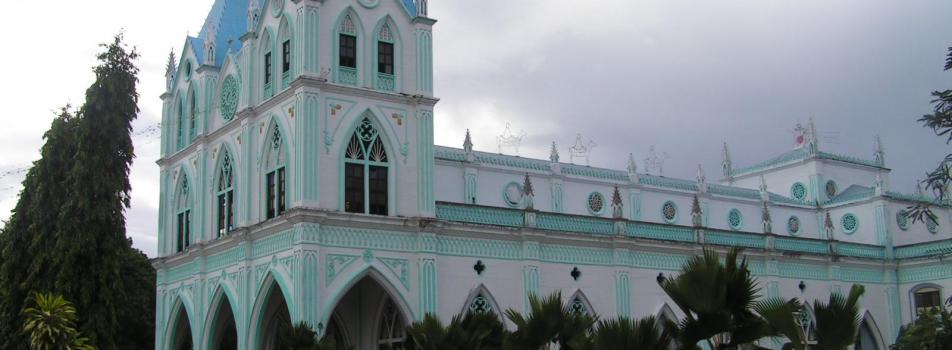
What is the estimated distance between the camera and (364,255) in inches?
1097

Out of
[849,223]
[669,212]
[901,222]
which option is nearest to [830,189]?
[849,223]

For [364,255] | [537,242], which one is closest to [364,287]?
[364,255]

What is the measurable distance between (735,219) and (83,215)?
→ 25.5 meters

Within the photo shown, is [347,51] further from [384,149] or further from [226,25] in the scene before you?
[226,25]

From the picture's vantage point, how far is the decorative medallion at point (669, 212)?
138ft

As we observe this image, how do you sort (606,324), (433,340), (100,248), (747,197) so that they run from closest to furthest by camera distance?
(606,324) → (433,340) → (100,248) → (747,197)

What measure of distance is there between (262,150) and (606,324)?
56.7 ft

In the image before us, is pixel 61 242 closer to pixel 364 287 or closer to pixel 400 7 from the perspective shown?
pixel 364 287

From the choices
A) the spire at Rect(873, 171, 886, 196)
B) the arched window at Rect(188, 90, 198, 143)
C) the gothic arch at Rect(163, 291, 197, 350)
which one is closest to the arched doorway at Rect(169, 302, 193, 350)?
the gothic arch at Rect(163, 291, 197, 350)

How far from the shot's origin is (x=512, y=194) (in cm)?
3750

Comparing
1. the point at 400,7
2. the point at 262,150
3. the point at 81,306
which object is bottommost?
the point at 81,306

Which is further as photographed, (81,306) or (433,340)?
(81,306)

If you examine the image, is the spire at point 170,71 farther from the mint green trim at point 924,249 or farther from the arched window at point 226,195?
the mint green trim at point 924,249

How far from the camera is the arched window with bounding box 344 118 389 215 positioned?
28.4 meters
